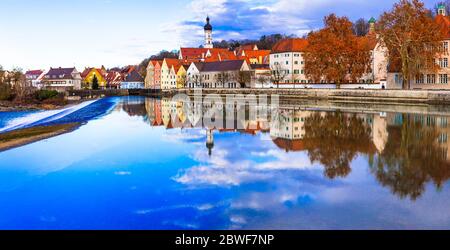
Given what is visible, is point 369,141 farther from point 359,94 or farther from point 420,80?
point 420,80

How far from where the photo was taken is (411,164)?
14312 mm

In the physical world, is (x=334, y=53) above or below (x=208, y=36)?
below

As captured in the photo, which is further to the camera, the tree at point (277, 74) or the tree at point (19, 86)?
the tree at point (277, 74)

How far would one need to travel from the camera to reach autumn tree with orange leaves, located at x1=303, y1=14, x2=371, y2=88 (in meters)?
48.8

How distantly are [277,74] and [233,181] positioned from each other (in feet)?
187

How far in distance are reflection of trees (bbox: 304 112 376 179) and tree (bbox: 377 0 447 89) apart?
49.3ft

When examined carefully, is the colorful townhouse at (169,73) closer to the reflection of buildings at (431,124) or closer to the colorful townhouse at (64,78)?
the colorful townhouse at (64,78)

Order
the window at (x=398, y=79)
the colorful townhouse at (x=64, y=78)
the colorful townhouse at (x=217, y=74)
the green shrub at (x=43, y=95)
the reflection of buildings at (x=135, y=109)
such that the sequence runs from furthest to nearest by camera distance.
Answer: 1. the colorful townhouse at (x=64, y=78)
2. the colorful townhouse at (x=217, y=74)
3. the green shrub at (x=43, y=95)
4. the window at (x=398, y=79)
5. the reflection of buildings at (x=135, y=109)

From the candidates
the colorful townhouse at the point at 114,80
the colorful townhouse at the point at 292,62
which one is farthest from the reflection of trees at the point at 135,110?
the colorful townhouse at the point at 114,80

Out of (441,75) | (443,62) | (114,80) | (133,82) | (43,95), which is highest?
(443,62)

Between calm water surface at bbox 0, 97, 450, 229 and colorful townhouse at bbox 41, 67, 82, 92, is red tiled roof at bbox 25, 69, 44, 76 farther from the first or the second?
calm water surface at bbox 0, 97, 450, 229

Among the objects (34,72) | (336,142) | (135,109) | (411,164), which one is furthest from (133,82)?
(411,164)

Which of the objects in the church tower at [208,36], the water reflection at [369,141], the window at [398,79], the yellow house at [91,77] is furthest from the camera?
the church tower at [208,36]

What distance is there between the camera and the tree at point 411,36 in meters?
40.7
